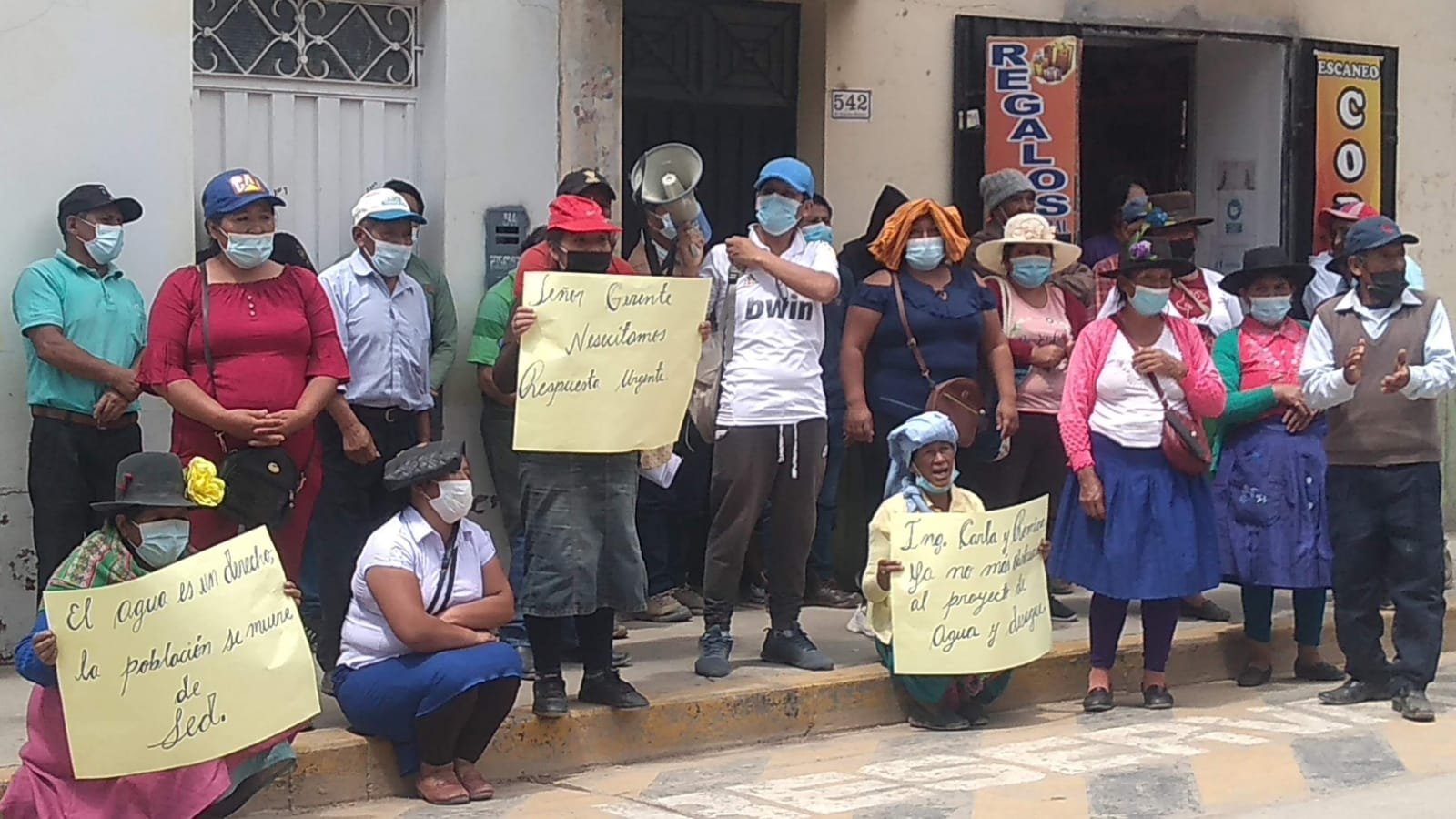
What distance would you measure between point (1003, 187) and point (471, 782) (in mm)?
4043

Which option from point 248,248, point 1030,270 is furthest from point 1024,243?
point 248,248

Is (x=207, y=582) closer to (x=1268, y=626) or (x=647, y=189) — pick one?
(x=647, y=189)

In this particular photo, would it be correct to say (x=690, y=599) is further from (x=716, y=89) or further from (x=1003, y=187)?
(x=716, y=89)

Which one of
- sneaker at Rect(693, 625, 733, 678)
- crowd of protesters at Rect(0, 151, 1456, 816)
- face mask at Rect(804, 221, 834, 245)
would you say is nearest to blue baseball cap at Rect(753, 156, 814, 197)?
crowd of protesters at Rect(0, 151, 1456, 816)

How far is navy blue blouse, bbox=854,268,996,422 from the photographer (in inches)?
320

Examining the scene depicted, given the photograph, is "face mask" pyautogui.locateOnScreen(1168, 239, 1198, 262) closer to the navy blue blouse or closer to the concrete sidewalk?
the navy blue blouse

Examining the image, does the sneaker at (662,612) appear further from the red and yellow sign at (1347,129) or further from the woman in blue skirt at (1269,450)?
the red and yellow sign at (1347,129)

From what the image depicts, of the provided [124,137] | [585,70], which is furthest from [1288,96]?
[124,137]

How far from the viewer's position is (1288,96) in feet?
36.7

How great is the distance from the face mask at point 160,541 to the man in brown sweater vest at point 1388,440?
14.2 feet

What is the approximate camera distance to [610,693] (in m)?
6.97

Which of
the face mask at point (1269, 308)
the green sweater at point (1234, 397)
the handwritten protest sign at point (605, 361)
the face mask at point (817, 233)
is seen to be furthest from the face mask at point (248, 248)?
the face mask at point (1269, 308)

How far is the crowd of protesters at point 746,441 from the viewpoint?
20.7 feet

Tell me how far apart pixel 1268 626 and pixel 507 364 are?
366cm
